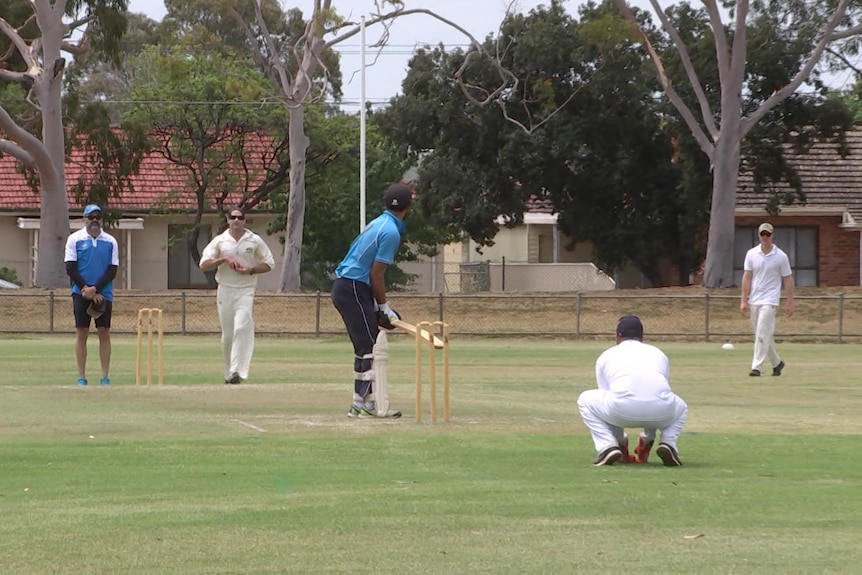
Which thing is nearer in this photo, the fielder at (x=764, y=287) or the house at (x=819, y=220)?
the fielder at (x=764, y=287)

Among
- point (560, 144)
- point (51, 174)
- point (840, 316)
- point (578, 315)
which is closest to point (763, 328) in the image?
point (840, 316)

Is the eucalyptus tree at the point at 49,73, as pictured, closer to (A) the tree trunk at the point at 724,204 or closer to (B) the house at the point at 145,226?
(B) the house at the point at 145,226

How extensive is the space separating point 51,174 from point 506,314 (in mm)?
13196

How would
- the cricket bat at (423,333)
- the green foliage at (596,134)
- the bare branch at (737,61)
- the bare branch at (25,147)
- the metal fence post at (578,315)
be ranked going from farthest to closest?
the green foliage at (596,134), the bare branch at (25,147), the bare branch at (737,61), the metal fence post at (578,315), the cricket bat at (423,333)

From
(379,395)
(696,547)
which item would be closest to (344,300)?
(379,395)

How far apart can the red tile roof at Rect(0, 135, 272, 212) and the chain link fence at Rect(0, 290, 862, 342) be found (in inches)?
769

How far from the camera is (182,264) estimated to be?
60.4 metres

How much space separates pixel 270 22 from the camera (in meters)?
56.3

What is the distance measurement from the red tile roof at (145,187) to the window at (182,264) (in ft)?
5.15

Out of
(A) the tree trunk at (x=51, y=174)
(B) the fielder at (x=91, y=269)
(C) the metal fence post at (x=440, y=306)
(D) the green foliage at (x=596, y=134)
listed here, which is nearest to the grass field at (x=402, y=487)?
(B) the fielder at (x=91, y=269)

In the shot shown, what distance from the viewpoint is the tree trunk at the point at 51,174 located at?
42.6 m

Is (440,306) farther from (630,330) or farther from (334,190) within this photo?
(630,330)

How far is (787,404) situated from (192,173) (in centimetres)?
4264

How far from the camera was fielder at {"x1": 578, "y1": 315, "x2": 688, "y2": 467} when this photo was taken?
1058 centimetres
